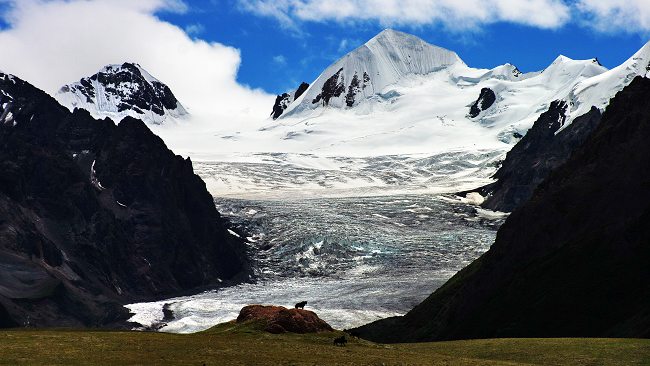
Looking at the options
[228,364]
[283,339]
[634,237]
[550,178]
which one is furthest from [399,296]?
[228,364]

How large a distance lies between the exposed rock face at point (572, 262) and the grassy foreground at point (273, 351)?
1026 inches

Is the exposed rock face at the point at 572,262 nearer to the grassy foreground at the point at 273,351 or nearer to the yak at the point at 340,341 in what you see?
the grassy foreground at the point at 273,351

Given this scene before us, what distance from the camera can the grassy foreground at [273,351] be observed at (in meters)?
45.5

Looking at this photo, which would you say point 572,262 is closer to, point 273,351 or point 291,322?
point 291,322

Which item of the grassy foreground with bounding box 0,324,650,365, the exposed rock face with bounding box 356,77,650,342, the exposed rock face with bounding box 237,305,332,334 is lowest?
the grassy foreground with bounding box 0,324,650,365

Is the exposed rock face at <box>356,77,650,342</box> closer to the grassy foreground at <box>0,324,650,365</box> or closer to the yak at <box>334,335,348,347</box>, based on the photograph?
the grassy foreground at <box>0,324,650,365</box>

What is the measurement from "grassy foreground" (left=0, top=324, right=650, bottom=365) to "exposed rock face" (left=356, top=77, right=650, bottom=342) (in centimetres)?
2606

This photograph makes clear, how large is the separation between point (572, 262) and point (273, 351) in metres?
56.5

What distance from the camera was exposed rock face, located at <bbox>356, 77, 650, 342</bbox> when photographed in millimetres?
90500

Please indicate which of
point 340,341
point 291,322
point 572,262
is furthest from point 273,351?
point 572,262

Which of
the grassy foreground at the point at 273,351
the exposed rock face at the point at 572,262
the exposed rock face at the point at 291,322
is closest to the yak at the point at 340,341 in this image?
the grassy foreground at the point at 273,351

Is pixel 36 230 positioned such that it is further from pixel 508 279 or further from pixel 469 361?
pixel 469 361

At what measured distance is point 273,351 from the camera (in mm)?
50188

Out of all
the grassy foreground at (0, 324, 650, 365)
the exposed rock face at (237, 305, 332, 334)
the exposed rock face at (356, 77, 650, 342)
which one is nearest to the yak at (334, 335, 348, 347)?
the grassy foreground at (0, 324, 650, 365)
